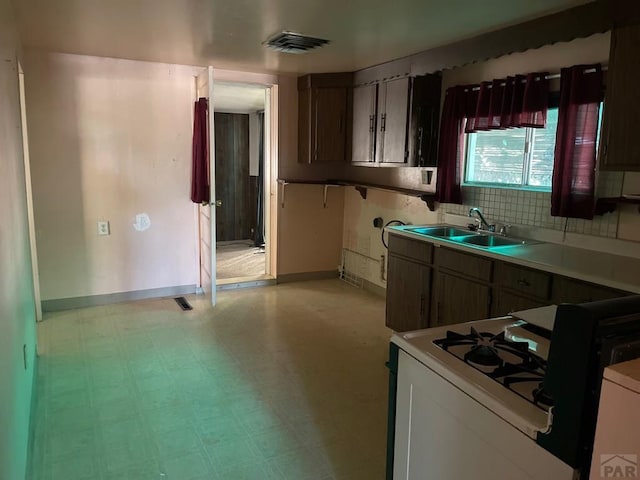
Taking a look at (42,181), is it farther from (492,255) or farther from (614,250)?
(614,250)

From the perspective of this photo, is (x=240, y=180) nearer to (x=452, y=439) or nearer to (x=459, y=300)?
(x=459, y=300)

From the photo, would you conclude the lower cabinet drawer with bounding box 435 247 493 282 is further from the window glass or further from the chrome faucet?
the window glass

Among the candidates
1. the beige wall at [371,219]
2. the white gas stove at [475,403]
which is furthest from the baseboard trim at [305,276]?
the white gas stove at [475,403]

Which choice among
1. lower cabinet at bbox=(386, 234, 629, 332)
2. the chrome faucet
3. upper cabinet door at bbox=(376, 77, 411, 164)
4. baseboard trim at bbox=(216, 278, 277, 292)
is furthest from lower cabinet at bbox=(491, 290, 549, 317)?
baseboard trim at bbox=(216, 278, 277, 292)

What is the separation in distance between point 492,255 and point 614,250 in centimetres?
70

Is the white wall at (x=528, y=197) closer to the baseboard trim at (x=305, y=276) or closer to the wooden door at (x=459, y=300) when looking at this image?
the wooden door at (x=459, y=300)

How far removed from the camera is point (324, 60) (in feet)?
14.0

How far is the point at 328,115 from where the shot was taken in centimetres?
490

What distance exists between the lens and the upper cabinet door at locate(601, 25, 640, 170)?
230cm

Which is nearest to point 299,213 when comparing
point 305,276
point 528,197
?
point 305,276

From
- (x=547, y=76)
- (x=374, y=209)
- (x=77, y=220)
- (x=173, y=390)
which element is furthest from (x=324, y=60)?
(x=173, y=390)

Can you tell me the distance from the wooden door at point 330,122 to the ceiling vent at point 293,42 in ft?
3.45

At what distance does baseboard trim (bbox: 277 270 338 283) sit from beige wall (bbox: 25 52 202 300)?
118 cm

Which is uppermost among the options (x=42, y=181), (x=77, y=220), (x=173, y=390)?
(x=42, y=181)
